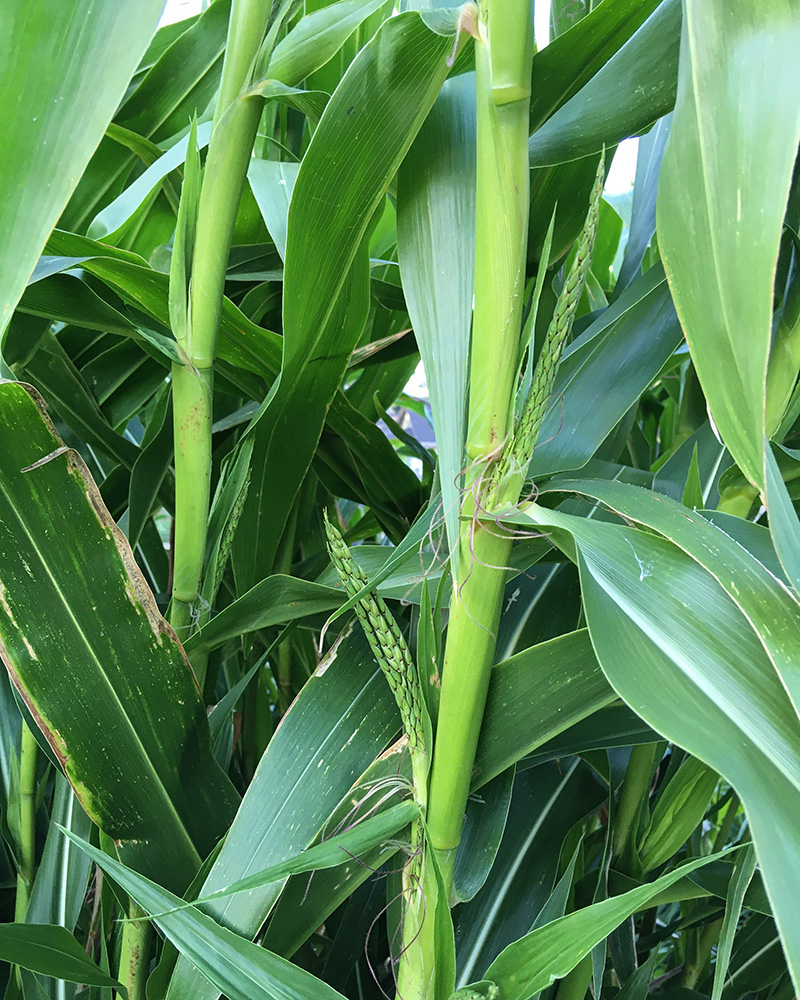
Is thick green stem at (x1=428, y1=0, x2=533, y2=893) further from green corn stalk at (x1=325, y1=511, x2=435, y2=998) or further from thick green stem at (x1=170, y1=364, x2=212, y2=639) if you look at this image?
thick green stem at (x1=170, y1=364, x2=212, y2=639)

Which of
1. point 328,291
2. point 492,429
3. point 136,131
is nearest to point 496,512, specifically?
point 492,429

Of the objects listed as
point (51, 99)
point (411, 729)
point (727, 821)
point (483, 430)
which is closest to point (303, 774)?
point (411, 729)

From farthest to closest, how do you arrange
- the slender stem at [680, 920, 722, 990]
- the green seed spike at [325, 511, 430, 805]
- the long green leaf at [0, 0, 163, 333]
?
the slender stem at [680, 920, 722, 990], the green seed spike at [325, 511, 430, 805], the long green leaf at [0, 0, 163, 333]

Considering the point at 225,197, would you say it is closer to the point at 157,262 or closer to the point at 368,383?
the point at 157,262

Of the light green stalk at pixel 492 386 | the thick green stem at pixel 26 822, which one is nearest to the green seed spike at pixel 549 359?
the light green stalk at pixel 492 386

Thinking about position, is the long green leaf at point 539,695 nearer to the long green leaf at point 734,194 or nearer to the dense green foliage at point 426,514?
the dense green foliage at point 426,514

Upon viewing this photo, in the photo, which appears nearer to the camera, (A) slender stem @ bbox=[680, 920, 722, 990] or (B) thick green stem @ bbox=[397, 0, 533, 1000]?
(B) thick green stem @ bbox=[397, 0, 533, 1000]

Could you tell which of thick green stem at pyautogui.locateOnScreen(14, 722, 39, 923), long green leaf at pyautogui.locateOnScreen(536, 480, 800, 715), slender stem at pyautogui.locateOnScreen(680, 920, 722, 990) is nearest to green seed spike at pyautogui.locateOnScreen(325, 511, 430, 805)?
long green leaf at pyautogui.locateOnScreen(536, 480, 800, 715)
